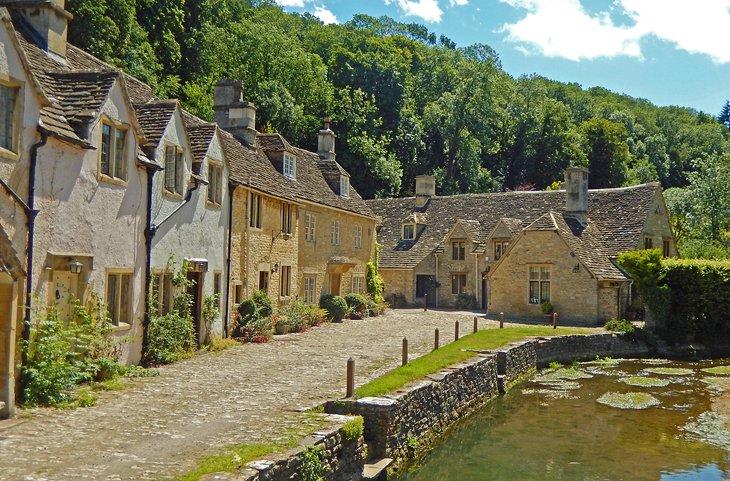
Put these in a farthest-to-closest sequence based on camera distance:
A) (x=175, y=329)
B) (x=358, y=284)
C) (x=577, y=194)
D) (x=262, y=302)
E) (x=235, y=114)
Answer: (x=577, y=194) → (x=358, y=284) → (x=235, y=114) → (x=262, y=302) → (x=175, y=329)

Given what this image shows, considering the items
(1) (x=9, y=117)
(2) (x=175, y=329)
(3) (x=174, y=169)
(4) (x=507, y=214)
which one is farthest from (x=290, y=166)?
(1) (x=9, y=117)

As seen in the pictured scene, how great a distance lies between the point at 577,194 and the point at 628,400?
23636 mm

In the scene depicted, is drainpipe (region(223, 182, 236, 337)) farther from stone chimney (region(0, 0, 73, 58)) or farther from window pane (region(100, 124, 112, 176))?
stone chimney (region(0, 0, 73, 58))

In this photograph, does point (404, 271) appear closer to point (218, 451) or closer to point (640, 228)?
point (640, 228)

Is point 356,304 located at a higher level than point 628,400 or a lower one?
higher

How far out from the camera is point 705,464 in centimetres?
1491

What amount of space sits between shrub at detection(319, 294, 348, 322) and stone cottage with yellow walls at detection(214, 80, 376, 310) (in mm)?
510

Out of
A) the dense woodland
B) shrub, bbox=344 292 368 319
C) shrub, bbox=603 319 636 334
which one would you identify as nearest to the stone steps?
shrub, bbox=603 319 636 334

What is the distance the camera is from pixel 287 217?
30.6 meters

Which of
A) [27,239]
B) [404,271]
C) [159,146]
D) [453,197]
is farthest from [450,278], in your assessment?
[27,239]

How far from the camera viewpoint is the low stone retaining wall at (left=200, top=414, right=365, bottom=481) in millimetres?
9062

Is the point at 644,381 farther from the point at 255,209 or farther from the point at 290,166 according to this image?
the point at 290,166

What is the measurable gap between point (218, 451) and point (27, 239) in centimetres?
620

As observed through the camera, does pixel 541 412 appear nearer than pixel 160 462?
No
